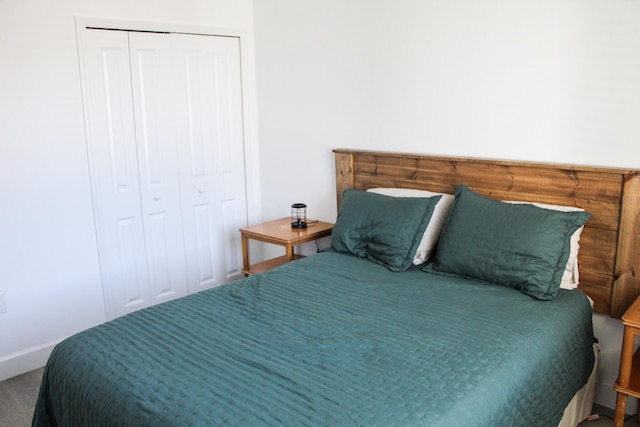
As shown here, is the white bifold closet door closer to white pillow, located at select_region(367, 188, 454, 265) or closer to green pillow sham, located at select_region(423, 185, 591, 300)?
white pillow, located at select_region(367, 188, 454, 265)

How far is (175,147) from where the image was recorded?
3668 millimetres

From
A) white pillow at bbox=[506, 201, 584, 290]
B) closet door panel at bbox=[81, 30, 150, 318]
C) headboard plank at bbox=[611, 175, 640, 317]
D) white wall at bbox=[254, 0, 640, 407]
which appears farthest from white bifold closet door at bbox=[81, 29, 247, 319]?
headboard plank at bbox=[611, 175, 640, 317]

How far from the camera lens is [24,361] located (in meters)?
3.12

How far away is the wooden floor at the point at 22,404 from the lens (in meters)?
2.59

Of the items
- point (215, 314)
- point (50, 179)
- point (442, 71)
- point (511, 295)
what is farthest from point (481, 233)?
point (50, 179)

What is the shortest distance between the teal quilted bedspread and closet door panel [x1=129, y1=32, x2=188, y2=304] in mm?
1257

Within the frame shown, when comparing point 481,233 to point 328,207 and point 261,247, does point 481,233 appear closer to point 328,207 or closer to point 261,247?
point 328,207

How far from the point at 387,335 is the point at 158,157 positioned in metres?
2.16

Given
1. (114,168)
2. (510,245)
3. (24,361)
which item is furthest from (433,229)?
(24,361)

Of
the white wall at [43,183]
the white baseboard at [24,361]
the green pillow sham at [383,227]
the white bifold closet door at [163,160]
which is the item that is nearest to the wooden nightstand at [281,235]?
the green pillow sham at [383,227]

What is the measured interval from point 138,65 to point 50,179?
88 cm

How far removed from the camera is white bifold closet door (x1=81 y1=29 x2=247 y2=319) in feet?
10.9

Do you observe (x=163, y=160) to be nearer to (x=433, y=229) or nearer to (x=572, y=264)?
(x=433, y=229)

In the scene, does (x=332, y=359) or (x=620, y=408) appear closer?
(x=332, y=359)
